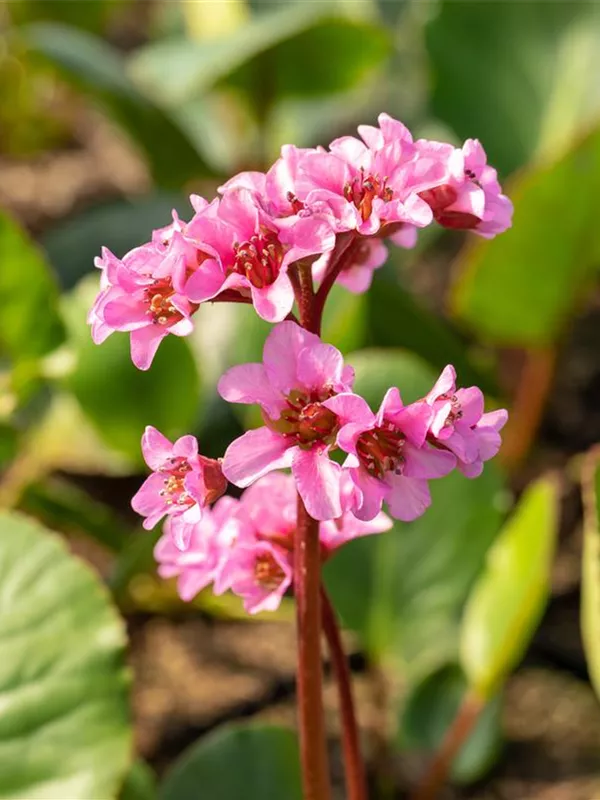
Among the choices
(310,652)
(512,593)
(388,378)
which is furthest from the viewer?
(388,378)

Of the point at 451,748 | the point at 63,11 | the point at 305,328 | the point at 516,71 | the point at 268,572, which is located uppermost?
the point at 63,11

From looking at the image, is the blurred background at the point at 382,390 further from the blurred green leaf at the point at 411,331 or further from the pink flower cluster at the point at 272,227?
the pink flower cluster at the point at 272,227

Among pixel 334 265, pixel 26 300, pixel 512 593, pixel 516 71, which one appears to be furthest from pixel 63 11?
pixel 334 265

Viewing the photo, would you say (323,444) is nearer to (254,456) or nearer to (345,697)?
(254,456)

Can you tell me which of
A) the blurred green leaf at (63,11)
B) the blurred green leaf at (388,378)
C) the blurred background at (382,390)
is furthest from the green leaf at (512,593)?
the blurred green leaf at (63,11)

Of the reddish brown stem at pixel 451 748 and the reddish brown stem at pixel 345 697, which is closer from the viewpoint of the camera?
the reddish brown stem at pixel 345 697

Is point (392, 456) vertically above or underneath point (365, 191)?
underneath

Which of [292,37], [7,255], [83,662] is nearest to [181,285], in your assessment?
[83,662]
